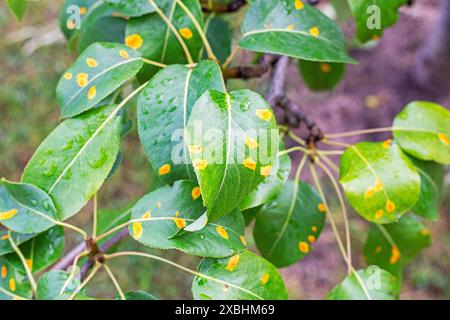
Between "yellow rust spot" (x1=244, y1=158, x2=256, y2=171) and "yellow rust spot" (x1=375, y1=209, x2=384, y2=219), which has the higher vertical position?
"yellow rust spot" (x1=244, y1=158, x2=256, y2=171)

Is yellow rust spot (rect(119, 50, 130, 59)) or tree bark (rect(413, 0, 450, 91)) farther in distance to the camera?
tree bark (rect(413, 0, 450, 91))

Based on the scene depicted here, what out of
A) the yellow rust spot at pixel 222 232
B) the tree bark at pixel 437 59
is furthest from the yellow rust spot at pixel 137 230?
the tree bark at pixel 437 59

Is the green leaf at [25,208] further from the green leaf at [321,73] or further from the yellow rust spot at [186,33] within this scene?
the green leaf at [321,73]

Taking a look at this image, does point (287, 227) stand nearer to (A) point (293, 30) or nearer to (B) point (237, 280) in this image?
(B) point (237, 280)

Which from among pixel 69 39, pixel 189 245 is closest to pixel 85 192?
pixel 189 245

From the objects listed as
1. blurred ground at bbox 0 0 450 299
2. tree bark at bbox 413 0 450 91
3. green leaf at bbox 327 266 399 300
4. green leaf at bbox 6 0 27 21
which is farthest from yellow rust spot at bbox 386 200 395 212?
blurred ground at bbox 0 0 450 299

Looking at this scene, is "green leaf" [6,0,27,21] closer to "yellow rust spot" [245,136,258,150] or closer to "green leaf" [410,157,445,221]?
"yellow rust spot" [245,136,258,150]

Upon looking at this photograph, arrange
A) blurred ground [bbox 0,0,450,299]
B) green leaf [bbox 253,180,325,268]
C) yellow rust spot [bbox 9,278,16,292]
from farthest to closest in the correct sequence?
blurred ground [bbox 0,0,450,299] → green leaf [bbox 253,180,325,268] → yellow rust spot [bbox 9,278,16,292]
